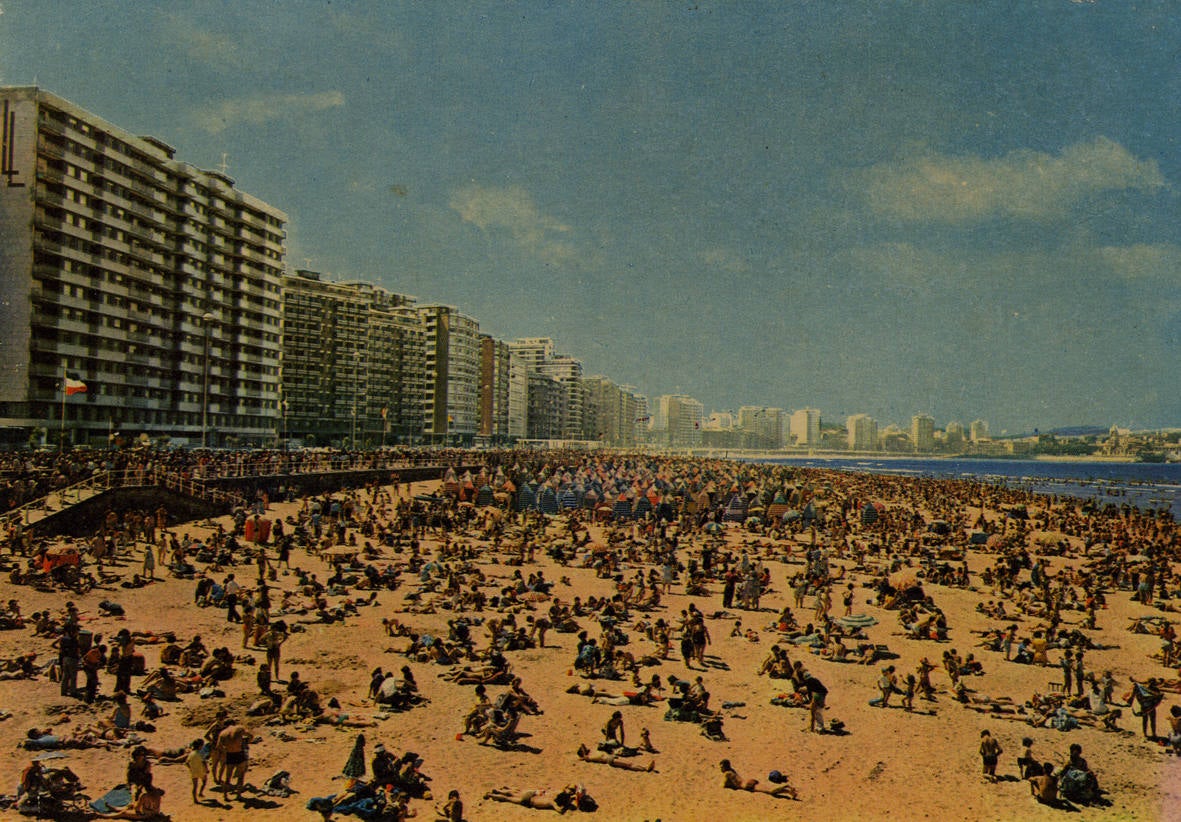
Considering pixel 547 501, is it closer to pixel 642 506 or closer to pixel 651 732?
pixel 642 506

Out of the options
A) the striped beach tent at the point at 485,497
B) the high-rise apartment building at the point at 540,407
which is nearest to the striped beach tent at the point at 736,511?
the striped beach tent at the point at 485,497

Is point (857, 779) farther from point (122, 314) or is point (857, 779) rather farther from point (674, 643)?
point (122, 314)

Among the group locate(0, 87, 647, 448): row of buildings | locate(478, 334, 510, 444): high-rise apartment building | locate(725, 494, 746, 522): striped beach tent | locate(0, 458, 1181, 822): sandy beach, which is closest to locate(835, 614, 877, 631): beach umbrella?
locate(0, 458, 1181, 822): sandy beach

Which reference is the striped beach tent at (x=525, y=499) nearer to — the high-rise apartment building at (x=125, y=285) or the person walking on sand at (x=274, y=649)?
the high-rise apartment building at (x=125, y=285)

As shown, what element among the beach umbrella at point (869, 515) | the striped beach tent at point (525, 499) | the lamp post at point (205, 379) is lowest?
the beach umbrella at point (869, 515)

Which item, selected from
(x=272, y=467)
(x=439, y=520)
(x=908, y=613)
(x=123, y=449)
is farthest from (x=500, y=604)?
(x=123, y=449)
